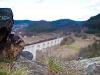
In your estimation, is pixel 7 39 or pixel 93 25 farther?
pixel 93 25

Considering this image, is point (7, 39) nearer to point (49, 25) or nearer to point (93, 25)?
point (93, 25)

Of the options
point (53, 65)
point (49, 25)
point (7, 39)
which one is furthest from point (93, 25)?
point (53, 65)

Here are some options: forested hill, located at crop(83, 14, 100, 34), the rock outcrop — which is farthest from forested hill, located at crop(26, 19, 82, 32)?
the rock outcrop

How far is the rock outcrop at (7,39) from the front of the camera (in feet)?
23.6

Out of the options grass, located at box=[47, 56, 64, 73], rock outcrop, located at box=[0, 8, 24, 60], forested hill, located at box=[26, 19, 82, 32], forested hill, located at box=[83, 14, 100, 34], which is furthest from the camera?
forested hill, located at box=[26, 19, 82, 32]

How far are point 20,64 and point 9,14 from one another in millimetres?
1384

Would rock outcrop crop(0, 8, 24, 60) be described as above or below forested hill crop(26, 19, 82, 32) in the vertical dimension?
above

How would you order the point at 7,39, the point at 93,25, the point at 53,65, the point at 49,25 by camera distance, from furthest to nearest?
1. the point at 49,25
2. the point at 93,25
3. the point at 7,39
4. the point at 53,65

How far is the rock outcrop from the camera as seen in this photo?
23.6ft

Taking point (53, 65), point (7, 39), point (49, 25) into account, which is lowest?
point (49, 25)

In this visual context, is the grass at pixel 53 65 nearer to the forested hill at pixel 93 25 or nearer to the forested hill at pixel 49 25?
the forested hill at pixel 93 25

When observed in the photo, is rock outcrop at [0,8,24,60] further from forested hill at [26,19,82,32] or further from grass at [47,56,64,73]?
forested hill at [26,19,82,32]

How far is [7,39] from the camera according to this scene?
7617mm

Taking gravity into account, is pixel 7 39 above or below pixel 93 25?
above
